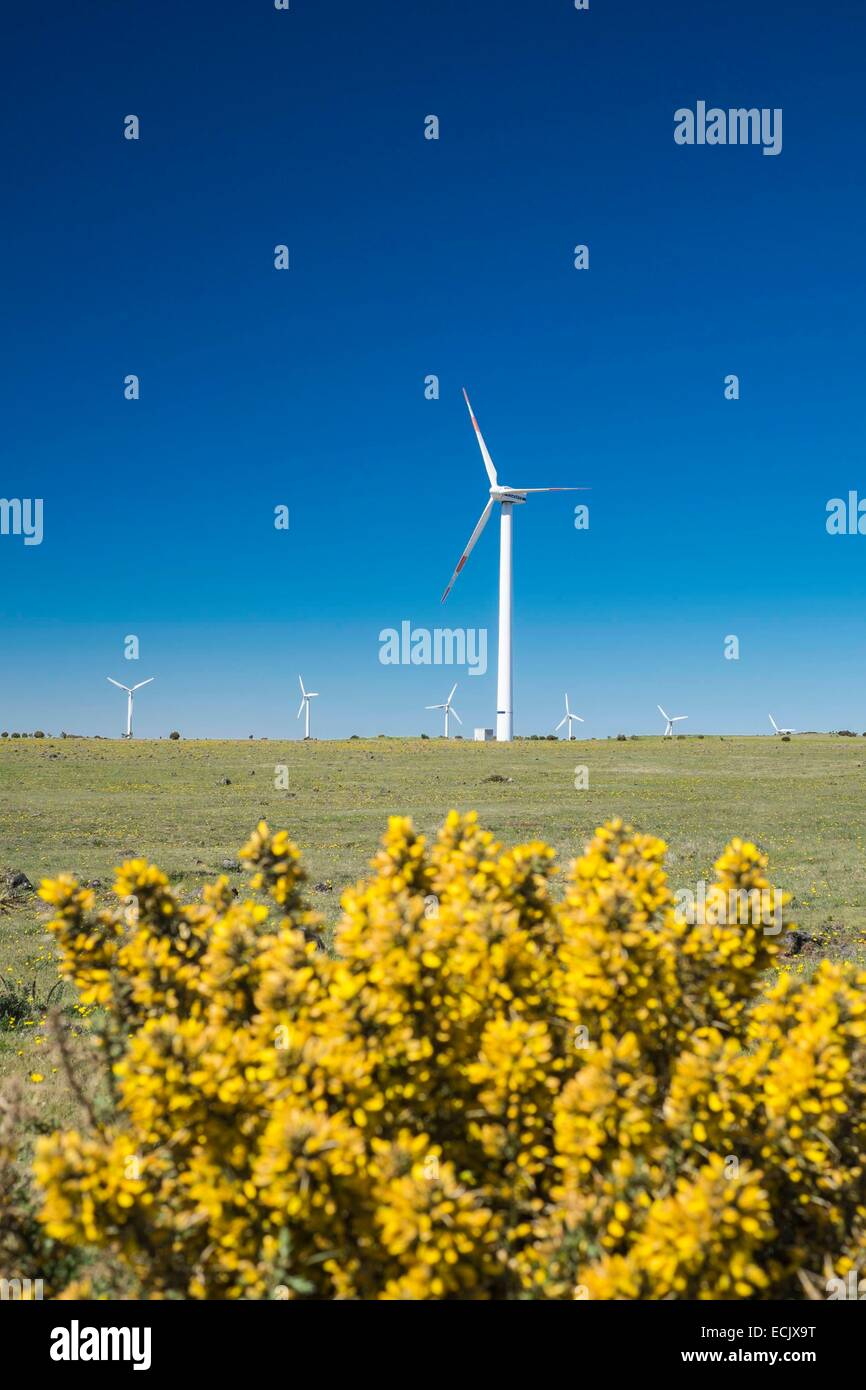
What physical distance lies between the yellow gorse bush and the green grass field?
8.03 ft

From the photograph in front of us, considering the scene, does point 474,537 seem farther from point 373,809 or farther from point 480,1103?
point 480,1103

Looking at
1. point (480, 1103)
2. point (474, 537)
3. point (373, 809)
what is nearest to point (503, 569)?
point (474, 537)

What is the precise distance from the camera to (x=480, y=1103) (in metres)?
4.14

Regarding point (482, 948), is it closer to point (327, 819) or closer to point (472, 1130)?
point (472, 1130)

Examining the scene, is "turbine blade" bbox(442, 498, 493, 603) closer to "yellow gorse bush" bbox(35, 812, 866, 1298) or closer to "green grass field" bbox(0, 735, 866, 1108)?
"green grass field" bbox(0, 735, 866, 1108)

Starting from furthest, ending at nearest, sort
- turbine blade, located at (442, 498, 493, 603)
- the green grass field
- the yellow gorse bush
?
turbine blade, located at (442, 498, 493, 603), the green grass field, the yellow gorse bush

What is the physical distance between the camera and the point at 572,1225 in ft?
12.0

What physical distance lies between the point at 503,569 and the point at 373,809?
5764cm

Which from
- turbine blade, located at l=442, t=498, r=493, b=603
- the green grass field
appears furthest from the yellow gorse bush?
turbine blade, located at l=442, t=498, r=493, b=603

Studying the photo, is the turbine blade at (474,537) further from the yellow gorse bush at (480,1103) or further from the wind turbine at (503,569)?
the yellow gorse bush at (480,1103)

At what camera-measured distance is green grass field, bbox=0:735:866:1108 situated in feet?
64.7

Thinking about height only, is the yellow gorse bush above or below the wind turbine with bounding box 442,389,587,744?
below

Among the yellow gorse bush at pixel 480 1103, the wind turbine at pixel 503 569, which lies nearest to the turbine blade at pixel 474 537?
the wind turbine at pixel 503 569
